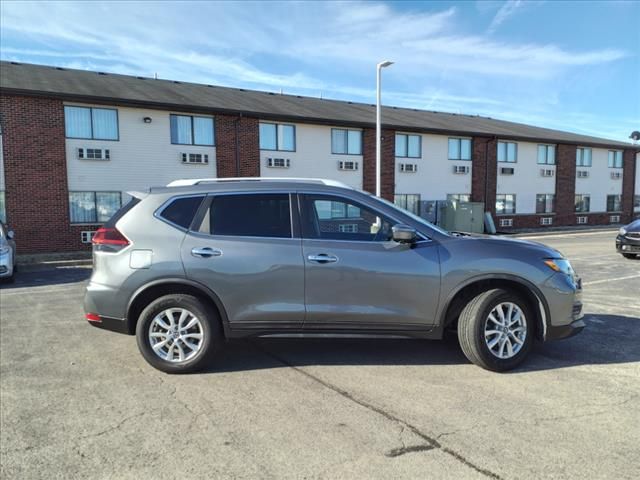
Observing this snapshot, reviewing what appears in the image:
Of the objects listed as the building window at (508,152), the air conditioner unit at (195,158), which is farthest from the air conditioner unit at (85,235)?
the building window at (508,152)

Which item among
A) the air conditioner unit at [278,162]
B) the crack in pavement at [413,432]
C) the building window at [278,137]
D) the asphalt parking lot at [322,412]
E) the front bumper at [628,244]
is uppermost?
the building window at [278,137]

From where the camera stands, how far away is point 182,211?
448 cm

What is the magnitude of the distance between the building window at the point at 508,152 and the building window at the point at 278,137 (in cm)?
1388

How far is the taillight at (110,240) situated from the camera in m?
4.41

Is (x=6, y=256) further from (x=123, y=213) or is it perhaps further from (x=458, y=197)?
(x=458, y=197)

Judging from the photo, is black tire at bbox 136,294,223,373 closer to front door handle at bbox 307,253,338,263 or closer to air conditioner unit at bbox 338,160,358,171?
front door handle at bbox 307,253,338,263

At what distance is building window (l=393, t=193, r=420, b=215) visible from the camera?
24.9 m

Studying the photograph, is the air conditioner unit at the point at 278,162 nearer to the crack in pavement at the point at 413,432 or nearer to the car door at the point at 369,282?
the car door at the point at 369,282

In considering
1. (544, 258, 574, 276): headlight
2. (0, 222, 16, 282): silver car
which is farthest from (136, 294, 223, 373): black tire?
(0, 222, 16, 282): silver car

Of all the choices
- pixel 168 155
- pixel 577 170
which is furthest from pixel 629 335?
pixel 577 170

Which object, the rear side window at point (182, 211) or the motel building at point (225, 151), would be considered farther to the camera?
the motel building at point (225, 151)

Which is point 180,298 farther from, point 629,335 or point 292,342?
point 629,335

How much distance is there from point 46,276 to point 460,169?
2171cm

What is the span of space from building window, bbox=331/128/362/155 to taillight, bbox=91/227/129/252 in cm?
1908
